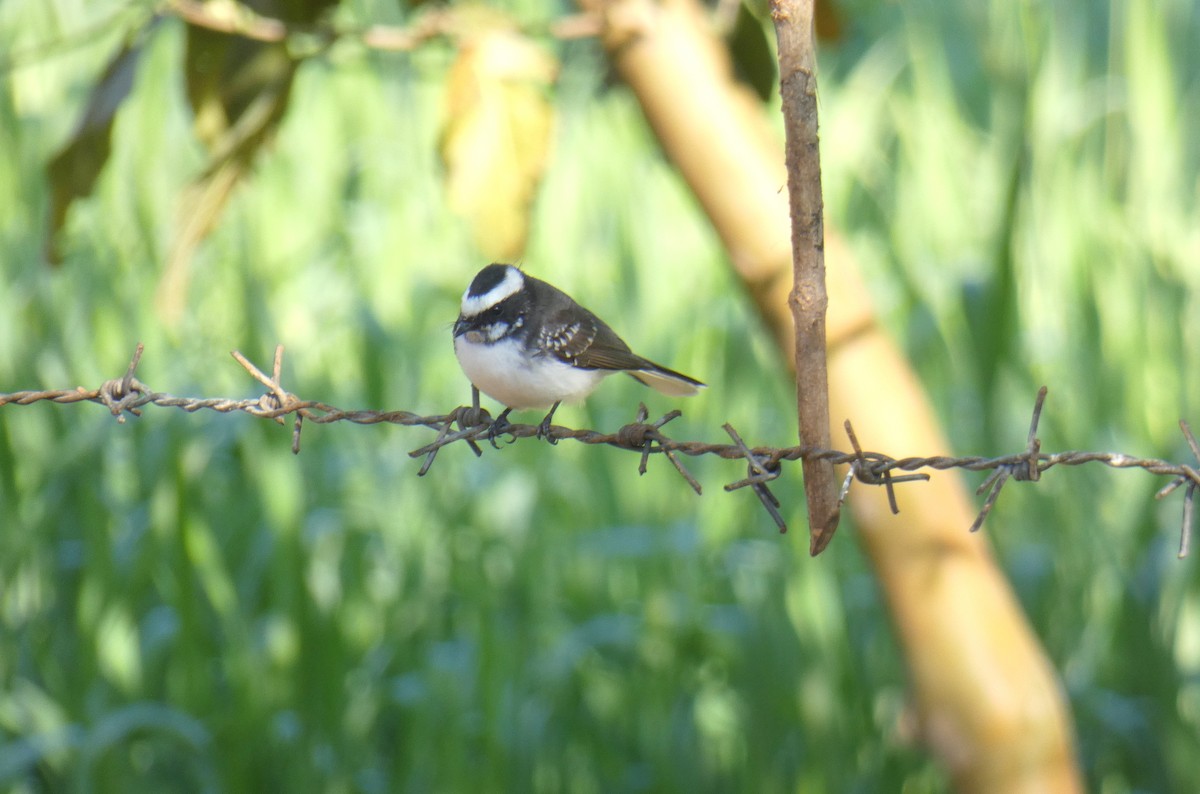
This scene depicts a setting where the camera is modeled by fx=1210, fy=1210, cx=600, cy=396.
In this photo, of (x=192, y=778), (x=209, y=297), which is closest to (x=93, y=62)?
(x=209, y=297)

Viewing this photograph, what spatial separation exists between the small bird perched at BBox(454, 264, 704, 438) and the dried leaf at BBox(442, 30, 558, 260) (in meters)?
0.33

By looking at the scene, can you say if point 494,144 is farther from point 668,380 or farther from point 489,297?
point 668,380

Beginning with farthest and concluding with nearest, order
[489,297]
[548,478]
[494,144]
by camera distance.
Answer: [548,478] → [489,297] → [494,144]

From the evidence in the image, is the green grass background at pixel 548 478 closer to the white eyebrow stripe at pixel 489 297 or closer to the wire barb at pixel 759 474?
the white eyebrow stripe at pixel 489 297

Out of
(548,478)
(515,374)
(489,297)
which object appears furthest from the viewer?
(548,478)

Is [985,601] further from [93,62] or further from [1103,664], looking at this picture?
[93,62]

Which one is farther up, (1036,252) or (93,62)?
(93,62)

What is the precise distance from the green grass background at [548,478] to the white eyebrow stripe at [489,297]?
38 centimetres

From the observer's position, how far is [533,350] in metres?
2.53

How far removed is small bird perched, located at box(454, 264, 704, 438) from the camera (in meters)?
2.47

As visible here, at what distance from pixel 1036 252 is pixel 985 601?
1956 mm

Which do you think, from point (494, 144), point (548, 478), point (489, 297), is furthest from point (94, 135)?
point (548, 478)

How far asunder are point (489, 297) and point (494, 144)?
0.50 metres

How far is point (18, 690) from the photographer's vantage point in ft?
10.8
